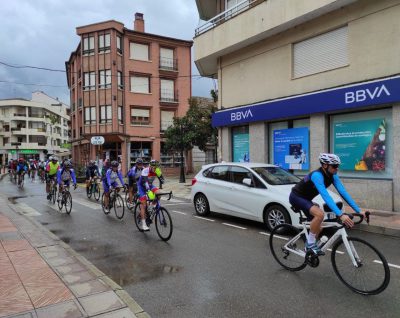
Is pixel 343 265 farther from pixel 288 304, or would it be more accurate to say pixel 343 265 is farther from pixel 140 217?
pixel 140 217

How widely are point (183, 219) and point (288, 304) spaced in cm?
608

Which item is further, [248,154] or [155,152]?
[155,152]

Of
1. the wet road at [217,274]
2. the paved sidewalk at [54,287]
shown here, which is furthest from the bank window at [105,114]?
the paved sidewalk at [54,287]

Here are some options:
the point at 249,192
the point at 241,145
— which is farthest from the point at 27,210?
the point at 241,145

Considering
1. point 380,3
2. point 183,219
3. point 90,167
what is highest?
point 380,3

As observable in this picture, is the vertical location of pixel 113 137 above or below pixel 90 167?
above

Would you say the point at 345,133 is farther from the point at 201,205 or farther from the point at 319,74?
the point at 201,205

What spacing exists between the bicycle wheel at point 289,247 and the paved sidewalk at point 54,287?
2472 mm

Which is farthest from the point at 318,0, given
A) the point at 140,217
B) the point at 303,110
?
the point at 140,217

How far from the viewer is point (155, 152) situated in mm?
34500

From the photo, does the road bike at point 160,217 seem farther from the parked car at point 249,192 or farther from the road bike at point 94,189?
the road bike at point 94,189

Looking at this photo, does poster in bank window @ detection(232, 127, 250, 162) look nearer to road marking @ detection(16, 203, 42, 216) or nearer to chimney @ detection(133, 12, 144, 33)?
road marking @ detection(16, 203, 42, 216)

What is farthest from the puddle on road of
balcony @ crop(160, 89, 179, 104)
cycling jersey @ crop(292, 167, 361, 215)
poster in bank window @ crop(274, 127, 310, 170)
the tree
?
balcony @ crop(160, 89, 179, 104)

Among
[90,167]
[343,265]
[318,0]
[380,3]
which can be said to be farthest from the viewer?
[90,167]
